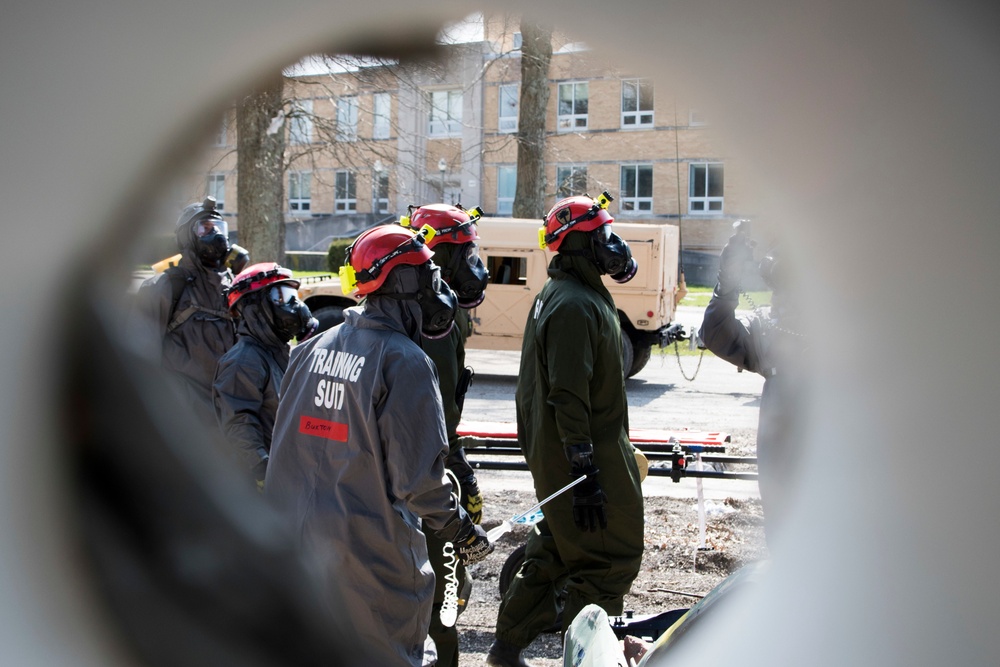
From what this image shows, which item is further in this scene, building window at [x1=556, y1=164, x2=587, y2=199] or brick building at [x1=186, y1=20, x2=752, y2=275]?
building window at [x1=556, y1=164, x2=587, y2=199]

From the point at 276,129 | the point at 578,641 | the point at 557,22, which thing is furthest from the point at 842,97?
the point at 276,129

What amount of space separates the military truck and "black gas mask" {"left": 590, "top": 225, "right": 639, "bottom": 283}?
8320 millimetres

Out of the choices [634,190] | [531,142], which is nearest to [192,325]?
[531,142]

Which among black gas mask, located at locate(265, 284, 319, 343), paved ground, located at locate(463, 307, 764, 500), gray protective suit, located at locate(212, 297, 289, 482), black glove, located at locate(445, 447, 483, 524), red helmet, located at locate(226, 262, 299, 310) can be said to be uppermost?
red helmet, located at locate(226, 262, 299, 310)

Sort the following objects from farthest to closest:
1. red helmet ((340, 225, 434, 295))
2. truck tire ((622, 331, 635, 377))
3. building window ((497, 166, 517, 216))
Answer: building window ((497, 166, 517, 216)), truck tire ((622, 331, 635, 377)), red helmet ((340, 225, 434, 295))

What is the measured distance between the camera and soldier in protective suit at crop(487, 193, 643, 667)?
Answer: 3.84 m

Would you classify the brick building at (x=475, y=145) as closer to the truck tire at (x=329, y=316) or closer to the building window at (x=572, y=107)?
the building window at (x=572, y=107)

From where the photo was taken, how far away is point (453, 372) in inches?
159

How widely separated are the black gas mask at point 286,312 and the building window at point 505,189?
77.2 feet

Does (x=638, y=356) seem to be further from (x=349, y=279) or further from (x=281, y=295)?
(x=349, y=279)

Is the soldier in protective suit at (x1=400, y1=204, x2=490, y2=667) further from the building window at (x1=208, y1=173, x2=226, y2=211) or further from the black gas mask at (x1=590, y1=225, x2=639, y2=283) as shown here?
the building window at (x1=208, y1=173, x2=226, y2=211)

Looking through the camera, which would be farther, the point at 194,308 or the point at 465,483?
the point at 194,308

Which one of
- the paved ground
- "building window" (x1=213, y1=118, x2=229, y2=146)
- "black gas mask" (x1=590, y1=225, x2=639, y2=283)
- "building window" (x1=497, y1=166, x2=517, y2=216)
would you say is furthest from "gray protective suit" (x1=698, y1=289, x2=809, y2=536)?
"building window" (x1=497, y1=166, x2=517, y2=216)

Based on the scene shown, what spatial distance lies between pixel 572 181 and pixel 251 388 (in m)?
13.6
